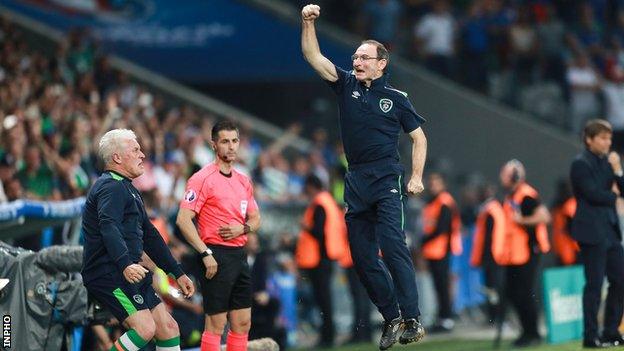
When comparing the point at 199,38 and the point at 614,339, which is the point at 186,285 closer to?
the point at 614,339

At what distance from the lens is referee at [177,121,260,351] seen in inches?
472

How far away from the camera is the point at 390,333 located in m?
11.7

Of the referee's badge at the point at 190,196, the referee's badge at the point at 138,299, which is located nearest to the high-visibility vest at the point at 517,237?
the referee's badge at the point at 190,196

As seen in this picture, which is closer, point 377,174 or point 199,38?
point 377,174

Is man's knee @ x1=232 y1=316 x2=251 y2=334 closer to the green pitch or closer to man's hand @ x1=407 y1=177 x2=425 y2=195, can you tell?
man's hand @ x1=407 y1=177 x2=425 y2=195

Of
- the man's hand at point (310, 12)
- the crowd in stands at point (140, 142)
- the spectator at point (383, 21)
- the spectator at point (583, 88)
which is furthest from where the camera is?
the spectator at point (383, 21)

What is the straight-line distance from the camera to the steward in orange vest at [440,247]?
62.5 feet

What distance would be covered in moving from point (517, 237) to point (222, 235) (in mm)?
5646

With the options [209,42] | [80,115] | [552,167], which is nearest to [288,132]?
[209,42]

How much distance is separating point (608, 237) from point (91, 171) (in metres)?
6.96

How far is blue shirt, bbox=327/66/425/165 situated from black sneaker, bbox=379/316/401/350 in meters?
1.35

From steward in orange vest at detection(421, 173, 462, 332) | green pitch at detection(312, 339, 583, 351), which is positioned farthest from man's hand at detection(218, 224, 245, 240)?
steward in orange vest at detection(421, 173, 462, 332)

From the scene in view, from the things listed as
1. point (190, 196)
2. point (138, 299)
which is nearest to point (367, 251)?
point (190, 196)

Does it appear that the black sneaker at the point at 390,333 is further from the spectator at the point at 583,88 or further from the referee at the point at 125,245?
the spectator at the point at 583,88
